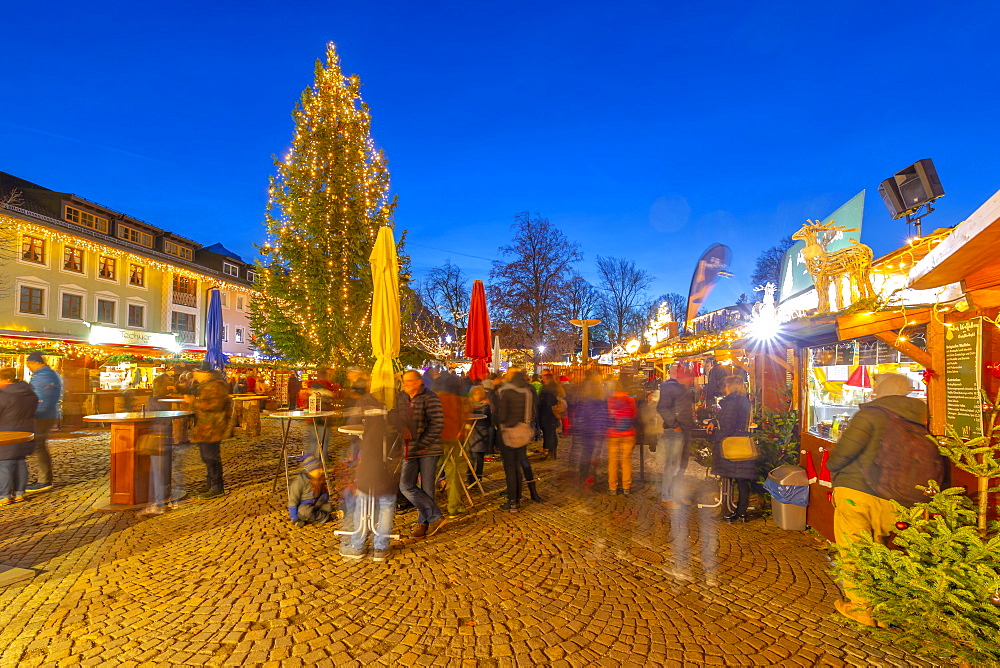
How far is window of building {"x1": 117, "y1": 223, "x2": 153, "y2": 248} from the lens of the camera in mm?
28094

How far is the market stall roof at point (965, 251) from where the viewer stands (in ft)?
7.14

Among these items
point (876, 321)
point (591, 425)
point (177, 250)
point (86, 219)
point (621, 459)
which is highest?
point (86, 219)

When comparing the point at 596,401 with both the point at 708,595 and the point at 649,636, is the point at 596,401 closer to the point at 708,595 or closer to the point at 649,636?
the point at 708,595

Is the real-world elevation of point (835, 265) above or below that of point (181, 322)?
below

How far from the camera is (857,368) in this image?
5594mm

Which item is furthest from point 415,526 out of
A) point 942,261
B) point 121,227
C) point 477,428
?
point 121,227

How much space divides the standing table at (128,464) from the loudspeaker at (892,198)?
9.63 meters

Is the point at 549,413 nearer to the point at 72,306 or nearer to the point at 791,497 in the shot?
the point at 791,497

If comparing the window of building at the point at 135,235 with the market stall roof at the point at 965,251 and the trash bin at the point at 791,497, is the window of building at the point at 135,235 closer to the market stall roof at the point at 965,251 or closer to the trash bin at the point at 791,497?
the trash bin at the point at 791,497

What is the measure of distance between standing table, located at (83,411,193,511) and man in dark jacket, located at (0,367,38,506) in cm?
126

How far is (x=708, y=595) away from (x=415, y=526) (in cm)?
296

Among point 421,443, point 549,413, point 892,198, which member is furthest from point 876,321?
point 549,413

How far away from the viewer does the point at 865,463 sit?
11.5ft

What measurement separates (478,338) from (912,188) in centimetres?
767
